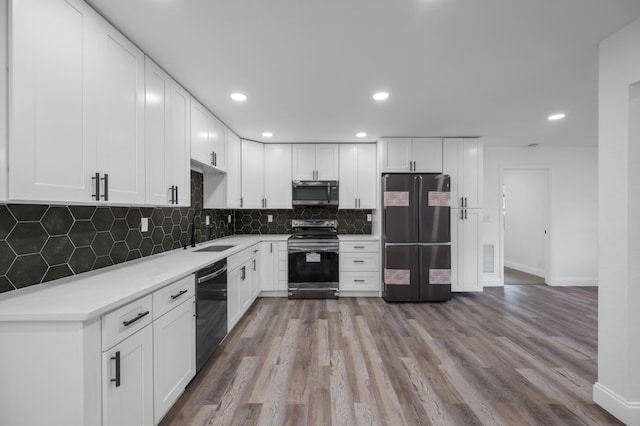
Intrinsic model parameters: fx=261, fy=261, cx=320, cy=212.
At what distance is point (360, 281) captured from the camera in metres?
4.07

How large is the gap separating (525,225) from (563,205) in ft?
3.92

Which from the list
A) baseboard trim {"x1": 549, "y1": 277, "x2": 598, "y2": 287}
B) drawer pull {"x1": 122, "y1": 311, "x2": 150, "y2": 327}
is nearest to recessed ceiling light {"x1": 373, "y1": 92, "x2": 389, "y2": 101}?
drawer pull {"x1": 122, "y1": 311, "x2": 150, "y2": 327}

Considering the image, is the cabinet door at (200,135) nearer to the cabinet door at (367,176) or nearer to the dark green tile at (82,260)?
the dark green tile at (82,260)

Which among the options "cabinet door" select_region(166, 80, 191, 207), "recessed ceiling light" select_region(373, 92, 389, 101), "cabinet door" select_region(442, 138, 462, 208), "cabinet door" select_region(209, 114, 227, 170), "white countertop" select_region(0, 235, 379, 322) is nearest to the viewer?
"white countertop" select_region(0, 235, 379, 322)

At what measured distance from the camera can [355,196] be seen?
14.3 feet

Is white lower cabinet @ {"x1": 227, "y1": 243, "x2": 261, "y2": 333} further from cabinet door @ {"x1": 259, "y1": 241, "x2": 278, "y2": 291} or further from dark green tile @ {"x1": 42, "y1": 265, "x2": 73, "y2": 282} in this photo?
dark green tile @ {"x1": 42, "y1": 265, "x2": 73, "y2": 282}

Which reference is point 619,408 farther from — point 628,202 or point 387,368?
point 387,368

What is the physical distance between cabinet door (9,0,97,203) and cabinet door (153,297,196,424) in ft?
2.86

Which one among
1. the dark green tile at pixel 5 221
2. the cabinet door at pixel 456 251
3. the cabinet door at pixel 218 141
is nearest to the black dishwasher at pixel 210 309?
the dark green tile at pixel 5 221

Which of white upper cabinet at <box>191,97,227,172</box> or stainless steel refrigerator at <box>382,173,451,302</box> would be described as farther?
stainless steel refrigerator at <box>382,173,451,302</box>

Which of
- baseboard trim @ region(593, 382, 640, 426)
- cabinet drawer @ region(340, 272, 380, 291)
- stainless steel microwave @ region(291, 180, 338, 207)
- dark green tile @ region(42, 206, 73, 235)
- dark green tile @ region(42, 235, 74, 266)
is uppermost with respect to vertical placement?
stainless steel microwave @ region(291, 180, 338, 207)

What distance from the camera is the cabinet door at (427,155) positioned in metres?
4.05

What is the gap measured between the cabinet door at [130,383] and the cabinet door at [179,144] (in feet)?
4.19

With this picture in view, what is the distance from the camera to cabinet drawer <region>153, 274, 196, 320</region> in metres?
1.55
